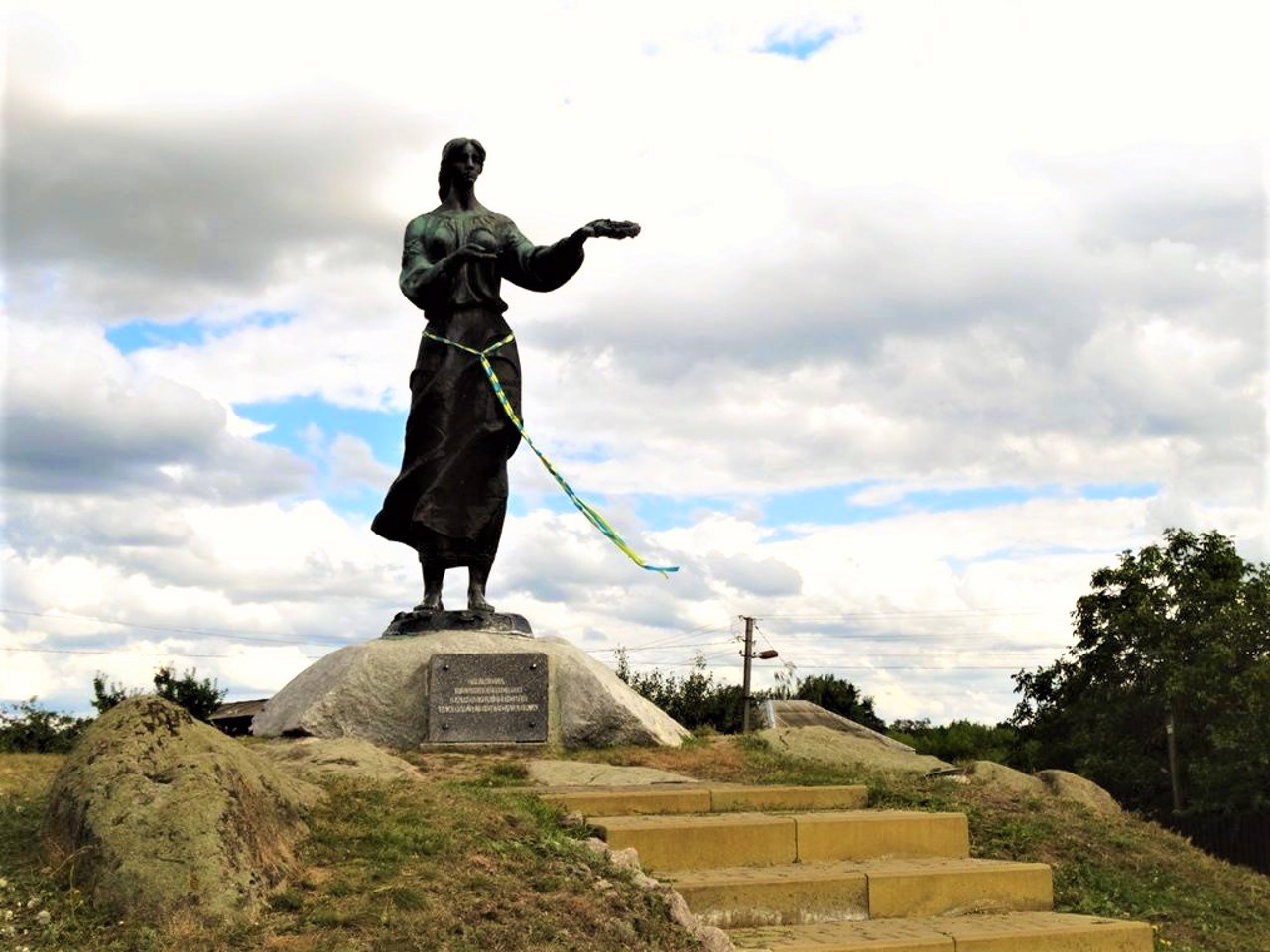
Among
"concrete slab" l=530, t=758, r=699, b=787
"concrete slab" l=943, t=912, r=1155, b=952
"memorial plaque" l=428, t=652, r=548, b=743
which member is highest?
"memorial plaque" l=428, t=652, r=548, b=743

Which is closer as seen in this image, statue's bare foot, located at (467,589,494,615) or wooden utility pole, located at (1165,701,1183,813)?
statue's bare foot, located at (467,589,494,615)

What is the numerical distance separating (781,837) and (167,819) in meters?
3.39

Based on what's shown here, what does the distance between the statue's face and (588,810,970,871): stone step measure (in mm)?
6786

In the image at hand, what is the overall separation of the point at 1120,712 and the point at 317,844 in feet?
67.4

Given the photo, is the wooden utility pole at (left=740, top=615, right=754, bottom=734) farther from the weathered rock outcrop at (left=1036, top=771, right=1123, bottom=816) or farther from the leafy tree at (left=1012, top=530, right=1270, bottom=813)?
the weathered rock outcrop at (left=1036, top=771, right=1123, bottom=816)

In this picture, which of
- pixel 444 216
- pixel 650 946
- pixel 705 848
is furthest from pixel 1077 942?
pixel 444 216

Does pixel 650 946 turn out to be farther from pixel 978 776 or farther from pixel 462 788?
pixel 978 776

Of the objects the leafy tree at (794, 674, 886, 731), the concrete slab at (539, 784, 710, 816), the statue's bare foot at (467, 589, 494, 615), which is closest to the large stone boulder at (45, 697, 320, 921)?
the concrete slab at (539, 784, 710, 816)

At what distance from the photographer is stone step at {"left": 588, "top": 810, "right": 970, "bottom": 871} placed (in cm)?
734

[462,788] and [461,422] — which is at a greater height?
[461,422]

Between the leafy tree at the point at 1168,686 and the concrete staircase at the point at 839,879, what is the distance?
49.3ft

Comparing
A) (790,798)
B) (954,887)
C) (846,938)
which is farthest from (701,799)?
(846,938)

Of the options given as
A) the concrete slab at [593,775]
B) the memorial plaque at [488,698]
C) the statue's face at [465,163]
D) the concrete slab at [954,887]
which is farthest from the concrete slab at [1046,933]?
the statue's face at [465,163]

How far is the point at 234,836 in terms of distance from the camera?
5871 millimetres
